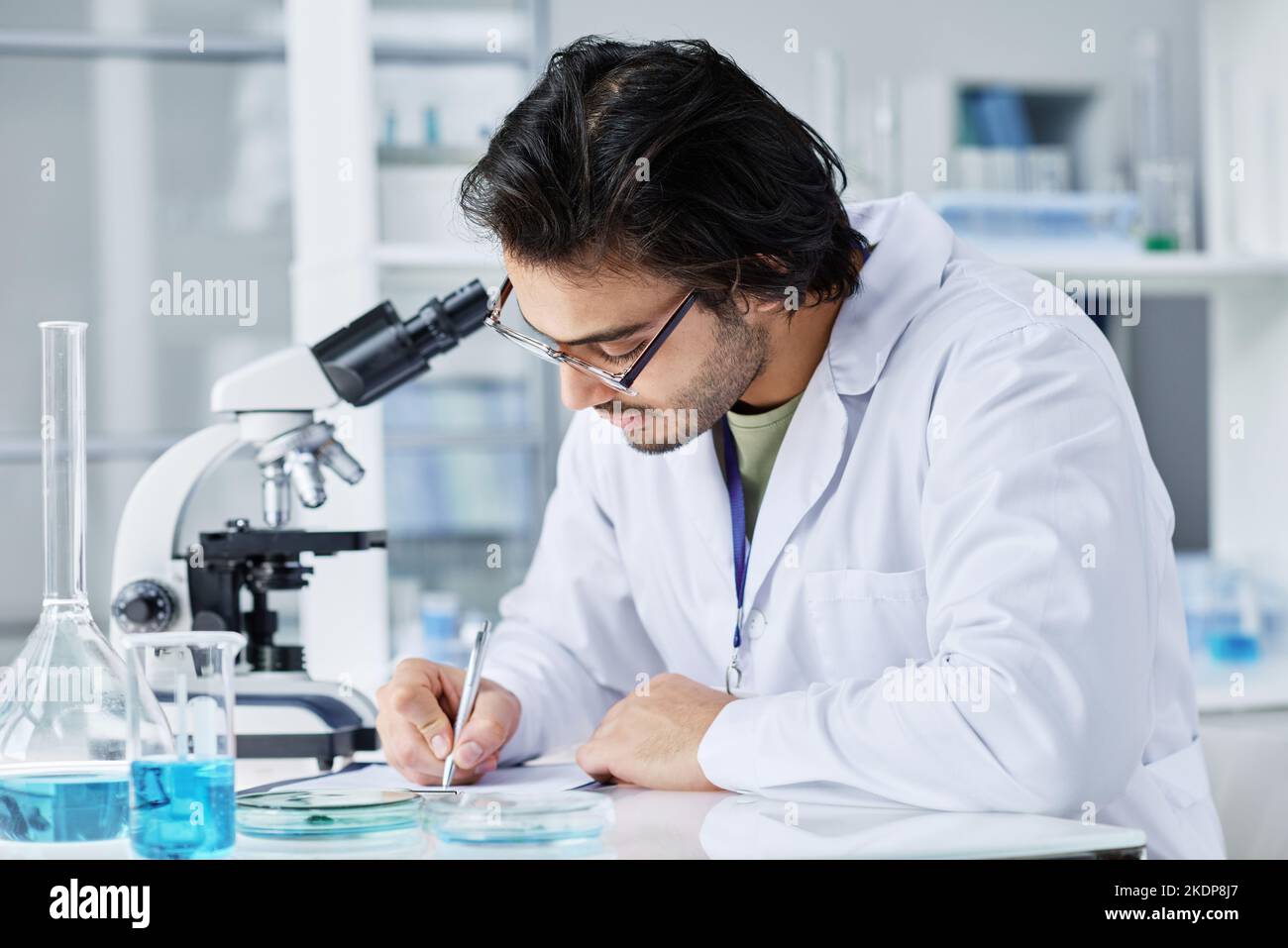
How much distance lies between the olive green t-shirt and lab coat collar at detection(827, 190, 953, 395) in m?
0.13

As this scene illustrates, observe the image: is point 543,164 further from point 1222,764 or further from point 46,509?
point 1222,764

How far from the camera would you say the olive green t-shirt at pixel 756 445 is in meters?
1.48

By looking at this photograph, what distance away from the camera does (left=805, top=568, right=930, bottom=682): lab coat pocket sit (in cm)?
129

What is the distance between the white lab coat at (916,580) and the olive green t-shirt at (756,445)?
0.05 meters

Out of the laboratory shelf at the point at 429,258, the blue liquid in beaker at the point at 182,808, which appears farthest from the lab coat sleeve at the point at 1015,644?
the laboratory shelf at the point at 429,258

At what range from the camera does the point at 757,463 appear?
59.2 inches

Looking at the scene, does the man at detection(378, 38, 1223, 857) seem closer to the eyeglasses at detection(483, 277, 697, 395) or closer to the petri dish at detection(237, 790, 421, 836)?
the eyeglasses at detection(483, 277, 697, 395)

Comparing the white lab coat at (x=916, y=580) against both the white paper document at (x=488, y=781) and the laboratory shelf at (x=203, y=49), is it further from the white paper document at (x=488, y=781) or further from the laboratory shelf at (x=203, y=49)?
the laboratory shelf at (x=203, y=49)

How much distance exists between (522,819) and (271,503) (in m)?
0.85

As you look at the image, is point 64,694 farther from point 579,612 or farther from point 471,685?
point 579,612

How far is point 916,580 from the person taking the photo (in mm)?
1282

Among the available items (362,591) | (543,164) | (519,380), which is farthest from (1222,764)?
(519,380)

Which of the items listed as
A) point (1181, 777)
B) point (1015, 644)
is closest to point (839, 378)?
point (1015, 644)
